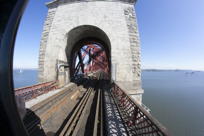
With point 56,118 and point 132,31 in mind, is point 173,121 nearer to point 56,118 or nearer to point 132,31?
point 132,31

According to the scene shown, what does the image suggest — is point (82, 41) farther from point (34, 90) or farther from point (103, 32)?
point (34, 90)

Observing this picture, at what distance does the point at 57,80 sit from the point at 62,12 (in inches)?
207

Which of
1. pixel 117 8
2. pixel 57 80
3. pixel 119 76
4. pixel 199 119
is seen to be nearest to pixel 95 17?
pixel 117 8

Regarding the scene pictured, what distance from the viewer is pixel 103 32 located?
325 inches

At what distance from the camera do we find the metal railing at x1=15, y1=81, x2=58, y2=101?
5.12 m

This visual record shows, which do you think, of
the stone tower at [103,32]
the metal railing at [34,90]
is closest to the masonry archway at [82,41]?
the stone tower at [103,32]

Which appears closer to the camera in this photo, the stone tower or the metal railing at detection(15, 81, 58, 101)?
the metal railing at detection(15, 81, 58, 101)

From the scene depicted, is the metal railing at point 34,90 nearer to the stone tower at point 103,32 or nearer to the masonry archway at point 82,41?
the stone tower at point 103,32

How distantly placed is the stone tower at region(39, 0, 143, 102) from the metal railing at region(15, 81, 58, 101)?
2.85 feet

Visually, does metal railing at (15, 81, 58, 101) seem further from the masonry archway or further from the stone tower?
the masonry archway

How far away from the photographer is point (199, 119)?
21234 mm

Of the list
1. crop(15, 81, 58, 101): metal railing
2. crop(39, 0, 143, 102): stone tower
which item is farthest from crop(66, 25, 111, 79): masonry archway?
crop(15, 81, 58, 101): metal railing

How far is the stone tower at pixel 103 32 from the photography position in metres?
7.70

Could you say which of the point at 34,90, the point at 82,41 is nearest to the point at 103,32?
the point at 82,41
